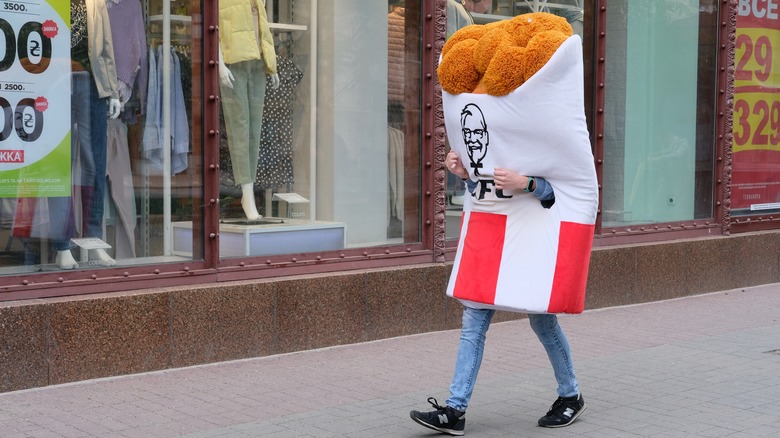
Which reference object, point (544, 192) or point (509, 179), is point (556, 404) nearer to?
point (544, 192)

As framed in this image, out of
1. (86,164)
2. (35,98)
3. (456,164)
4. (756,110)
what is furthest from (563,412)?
(756,110)

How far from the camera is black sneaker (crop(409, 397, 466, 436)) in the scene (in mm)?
5973

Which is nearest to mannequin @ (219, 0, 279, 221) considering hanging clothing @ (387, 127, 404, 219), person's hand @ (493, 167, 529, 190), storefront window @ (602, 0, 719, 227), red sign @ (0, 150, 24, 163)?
hanging clothing @ (387, 127, 404, 219)

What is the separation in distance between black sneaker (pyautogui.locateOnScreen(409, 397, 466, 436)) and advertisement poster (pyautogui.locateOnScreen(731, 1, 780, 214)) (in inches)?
301

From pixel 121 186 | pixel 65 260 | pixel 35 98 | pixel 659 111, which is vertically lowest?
pixel 65 260

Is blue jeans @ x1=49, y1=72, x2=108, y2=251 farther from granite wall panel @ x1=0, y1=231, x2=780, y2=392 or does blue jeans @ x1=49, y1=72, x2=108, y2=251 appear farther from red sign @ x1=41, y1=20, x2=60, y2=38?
granite wall panel @ x1=0, y1=231, x2=780, y2=392

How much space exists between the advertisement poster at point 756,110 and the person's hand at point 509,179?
7.43 metres

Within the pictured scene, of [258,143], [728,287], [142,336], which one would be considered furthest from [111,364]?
[728,287]

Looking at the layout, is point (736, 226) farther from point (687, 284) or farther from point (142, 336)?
point (142, 336)

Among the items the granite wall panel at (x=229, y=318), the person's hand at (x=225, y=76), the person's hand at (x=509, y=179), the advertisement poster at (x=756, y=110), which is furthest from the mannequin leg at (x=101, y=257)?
the advertisement poster at (x=756, y=110)

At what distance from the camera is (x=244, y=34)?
8.66 meters

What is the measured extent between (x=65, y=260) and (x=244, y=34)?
228 centimetres

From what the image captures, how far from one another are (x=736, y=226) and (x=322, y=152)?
556 cm

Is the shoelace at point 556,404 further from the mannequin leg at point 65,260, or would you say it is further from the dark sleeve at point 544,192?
the mannequin leg at point 65,260
